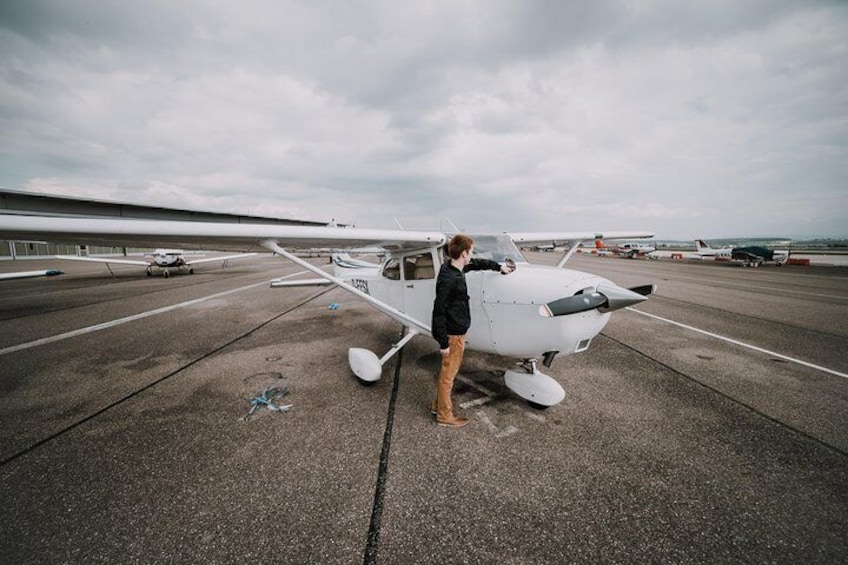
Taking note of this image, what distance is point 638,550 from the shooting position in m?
1.68

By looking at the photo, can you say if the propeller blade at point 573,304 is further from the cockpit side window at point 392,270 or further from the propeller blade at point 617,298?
the cockpit side window at point 392,270

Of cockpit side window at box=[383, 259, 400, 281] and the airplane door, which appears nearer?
the airplane door

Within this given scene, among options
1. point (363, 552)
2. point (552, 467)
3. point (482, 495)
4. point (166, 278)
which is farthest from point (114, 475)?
point (166, 278)

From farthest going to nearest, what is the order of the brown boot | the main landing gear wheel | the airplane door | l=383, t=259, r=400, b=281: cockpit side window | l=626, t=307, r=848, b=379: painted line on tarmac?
1. l=383, t=259, r=400, b=281: cockpit side window
2. l=626, t=307, r=848, b=379: painted line on tarmac
3. the airplane door
4. the main landing gear wheel
5. the brown boot

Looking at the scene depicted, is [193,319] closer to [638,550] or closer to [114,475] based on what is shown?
[114,475]

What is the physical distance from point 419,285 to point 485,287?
105 centimetres

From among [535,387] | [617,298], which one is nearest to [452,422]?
[535,387]

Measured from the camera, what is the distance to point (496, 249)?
3445 millimetres

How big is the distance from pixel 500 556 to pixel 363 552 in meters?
0.78

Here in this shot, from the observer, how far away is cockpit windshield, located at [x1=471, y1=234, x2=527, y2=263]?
3326mm

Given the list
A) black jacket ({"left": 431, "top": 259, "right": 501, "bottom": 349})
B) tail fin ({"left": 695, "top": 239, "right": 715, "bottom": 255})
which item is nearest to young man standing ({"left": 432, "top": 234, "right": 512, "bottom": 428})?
black jacket ({"left": 431, "top": 259, "right": 501, "bottom": 349})

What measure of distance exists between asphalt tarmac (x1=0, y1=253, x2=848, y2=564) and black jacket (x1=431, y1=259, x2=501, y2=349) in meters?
1.00

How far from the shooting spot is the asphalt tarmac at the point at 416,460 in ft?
5.64

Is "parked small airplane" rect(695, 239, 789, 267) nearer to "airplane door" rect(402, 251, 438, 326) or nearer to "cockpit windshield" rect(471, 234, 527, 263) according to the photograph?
"cockpit windshield" rect(471, 234, 527, 263)
